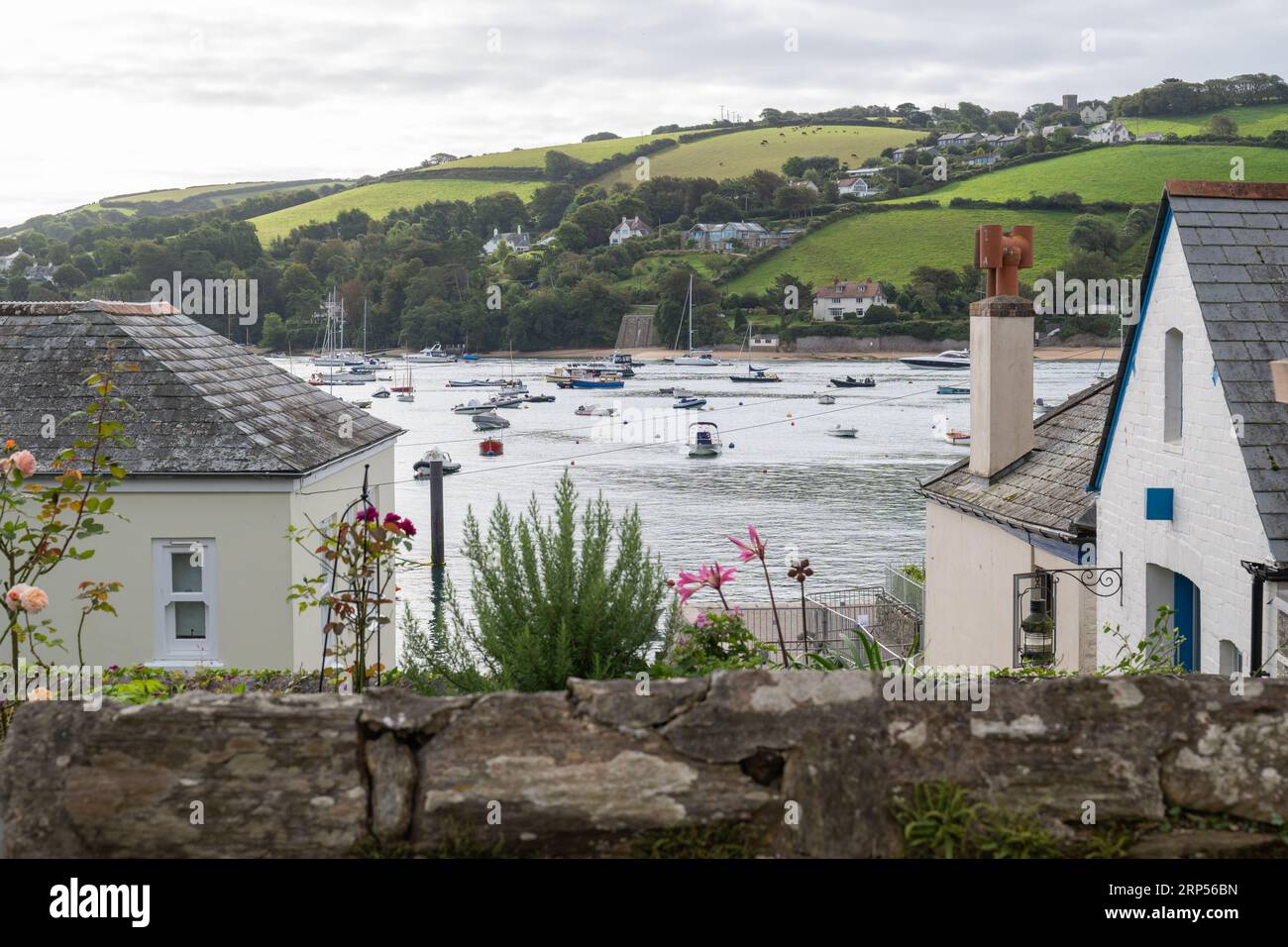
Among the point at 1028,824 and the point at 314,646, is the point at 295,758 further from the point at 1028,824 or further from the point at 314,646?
the point at 314,646

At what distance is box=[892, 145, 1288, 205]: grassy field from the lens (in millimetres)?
153125

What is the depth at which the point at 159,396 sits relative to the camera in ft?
52.7

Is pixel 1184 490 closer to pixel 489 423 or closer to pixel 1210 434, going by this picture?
pixel 1210 434

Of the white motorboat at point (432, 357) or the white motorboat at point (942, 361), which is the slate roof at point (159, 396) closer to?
the white motorboat at point (942, 361)

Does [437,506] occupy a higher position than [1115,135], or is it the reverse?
[1115,135]

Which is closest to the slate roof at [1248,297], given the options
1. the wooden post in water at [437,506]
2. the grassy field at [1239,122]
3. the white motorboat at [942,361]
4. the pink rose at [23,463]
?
the pink rose at [23,463]

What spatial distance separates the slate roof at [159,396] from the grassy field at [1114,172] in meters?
146

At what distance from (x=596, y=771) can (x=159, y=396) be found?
13.9 meters

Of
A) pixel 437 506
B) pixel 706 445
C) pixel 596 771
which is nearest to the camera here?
pixel 596 771

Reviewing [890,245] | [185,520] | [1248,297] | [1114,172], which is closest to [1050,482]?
[1248,297]

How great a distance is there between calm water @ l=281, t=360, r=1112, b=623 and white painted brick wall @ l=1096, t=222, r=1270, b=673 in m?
13.6

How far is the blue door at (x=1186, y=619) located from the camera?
1134 cm

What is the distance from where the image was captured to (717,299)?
570 ft

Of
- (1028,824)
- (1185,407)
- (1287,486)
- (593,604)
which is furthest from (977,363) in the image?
(1028,824)
